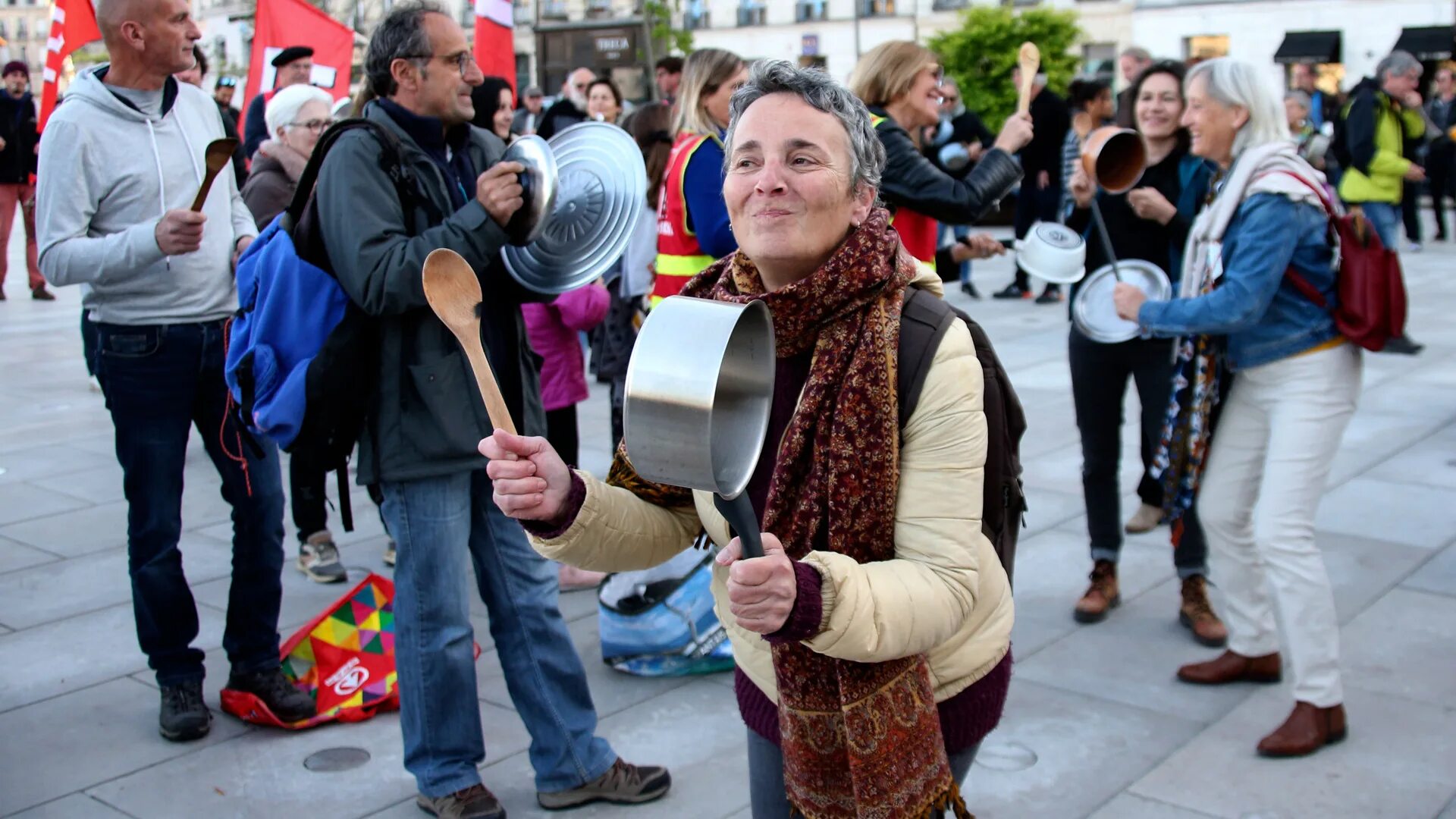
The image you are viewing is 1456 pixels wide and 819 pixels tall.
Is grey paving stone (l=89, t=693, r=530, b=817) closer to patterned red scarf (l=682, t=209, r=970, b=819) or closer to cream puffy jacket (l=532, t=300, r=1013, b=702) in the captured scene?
cream puffy jacket (l=532, t=300, r=1013, b=702)

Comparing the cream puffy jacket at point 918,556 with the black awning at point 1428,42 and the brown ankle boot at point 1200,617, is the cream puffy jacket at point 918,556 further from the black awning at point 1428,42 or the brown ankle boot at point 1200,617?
the black awning at point 1428,42

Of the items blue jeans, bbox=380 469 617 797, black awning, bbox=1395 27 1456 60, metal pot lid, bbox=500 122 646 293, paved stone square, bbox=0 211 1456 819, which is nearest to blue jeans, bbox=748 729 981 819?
blue jeans, bbox=380 469 617 797

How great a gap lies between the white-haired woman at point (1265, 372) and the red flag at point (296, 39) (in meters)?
5.87

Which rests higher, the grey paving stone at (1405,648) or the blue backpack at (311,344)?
the blue backpack at (311,344)

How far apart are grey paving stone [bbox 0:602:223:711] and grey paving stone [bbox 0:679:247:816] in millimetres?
103

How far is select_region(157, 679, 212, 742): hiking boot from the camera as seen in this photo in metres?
3.99

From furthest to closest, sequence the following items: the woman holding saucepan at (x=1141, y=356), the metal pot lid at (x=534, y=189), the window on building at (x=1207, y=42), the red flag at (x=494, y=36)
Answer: the window on building at (x=1207, y=42) → the red flag at (x=494, y=36) → the woman holding saucepan at (x=1141, y=356) → the metal pot lid at (x=534, y=189)

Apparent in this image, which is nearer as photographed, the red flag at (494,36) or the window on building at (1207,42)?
the red flag at (494,36)

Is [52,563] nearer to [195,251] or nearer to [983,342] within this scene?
[195,251]

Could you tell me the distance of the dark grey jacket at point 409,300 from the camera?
3051 mm

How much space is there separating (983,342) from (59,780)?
301cm

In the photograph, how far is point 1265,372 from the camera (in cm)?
397

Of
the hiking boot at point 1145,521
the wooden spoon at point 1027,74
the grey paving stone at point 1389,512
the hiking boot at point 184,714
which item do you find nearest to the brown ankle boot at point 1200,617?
the hiking boot at point 1145,521

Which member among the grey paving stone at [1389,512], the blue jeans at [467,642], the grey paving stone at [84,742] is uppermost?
the blue jeans at [467,642]
